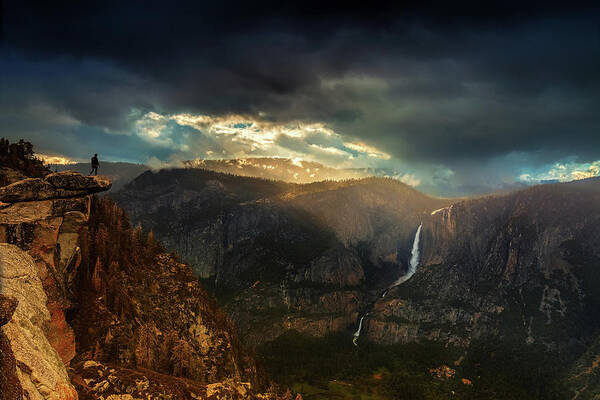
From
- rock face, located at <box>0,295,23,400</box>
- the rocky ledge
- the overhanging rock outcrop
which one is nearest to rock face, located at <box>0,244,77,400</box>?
the overhanging rock outcrop

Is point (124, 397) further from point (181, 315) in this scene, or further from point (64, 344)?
point (181, 315)

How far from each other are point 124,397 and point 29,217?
28635 millimetres

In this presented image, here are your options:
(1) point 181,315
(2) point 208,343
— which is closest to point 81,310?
(1) point 181,315

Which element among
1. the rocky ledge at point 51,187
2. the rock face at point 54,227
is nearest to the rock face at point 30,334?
the rock face at point 54,227

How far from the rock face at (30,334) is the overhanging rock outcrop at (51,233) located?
0.36 m

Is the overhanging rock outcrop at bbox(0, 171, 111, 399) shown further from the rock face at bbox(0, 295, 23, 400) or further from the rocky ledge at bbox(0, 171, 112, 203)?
the rock face at bbox(0, 295, 23, 400)

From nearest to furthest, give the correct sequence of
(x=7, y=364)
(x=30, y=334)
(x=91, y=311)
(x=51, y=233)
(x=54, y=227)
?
(x=7, y=364) < (x=30, y=334) < (x=51, y=233) < (x=54, y=227) < (x=91, y=311)

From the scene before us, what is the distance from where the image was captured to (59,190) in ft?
206

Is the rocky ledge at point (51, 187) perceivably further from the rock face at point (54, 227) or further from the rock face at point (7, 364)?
the rock face at point (7, 364)

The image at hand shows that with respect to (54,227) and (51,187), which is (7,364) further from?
(51,187)

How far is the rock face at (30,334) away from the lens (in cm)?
2919

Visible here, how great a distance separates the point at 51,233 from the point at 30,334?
1066 inches

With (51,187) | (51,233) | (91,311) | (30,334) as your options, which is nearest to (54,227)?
(51,233)

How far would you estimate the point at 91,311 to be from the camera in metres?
60.4
